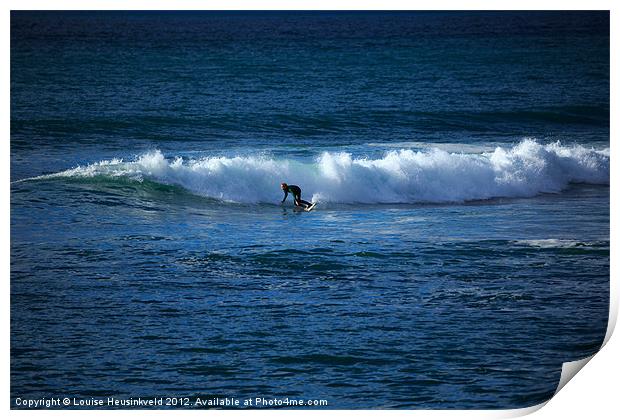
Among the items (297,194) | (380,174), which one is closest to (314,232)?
(297,194)

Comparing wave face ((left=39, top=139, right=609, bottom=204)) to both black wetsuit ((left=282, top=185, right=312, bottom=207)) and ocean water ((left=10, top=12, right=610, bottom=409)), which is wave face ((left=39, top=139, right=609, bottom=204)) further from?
black wetsuit ((left=282, top=185, right=312, bottom=207))

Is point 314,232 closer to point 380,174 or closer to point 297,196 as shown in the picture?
point 297,196

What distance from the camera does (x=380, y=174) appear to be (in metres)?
15.9

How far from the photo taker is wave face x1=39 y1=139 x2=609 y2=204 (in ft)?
50.5

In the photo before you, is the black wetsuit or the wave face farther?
the wave face

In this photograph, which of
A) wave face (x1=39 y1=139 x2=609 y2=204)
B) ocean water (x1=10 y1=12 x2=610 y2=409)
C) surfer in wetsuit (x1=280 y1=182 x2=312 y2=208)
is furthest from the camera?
wave face (x1=39 y1=139 x2=609 y2=204)

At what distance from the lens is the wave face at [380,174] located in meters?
15.4

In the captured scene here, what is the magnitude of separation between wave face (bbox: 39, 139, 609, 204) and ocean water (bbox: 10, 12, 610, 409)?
50 mm

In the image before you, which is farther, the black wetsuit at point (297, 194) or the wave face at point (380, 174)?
the wave face at point (380, 174)

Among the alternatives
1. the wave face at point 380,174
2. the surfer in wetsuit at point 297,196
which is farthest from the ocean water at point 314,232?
the surfer in wetsuit at point 297,196

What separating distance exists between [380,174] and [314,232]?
367 centimetres

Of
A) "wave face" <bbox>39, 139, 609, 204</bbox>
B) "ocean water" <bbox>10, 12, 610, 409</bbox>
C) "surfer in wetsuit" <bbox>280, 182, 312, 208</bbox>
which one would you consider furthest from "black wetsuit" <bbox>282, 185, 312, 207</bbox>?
"wave face" <bbox>39, 139, 609, 204</bbox>

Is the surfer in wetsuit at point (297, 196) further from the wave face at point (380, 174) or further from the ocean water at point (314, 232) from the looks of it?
the wave face at point (380, 174)

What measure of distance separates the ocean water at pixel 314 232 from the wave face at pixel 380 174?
50 mm
